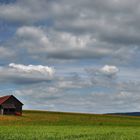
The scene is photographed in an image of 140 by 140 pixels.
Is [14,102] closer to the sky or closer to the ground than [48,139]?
closer to the sky

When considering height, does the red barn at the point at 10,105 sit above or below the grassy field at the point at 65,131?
above

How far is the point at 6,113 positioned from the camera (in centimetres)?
12756

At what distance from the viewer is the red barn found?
127375mm

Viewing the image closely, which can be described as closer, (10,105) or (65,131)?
(65,131)

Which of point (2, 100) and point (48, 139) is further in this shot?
point (2, 100)

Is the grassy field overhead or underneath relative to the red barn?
underneath

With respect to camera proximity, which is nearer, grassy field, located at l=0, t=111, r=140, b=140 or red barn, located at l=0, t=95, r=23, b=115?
grassy field, located at l=0, t=111, r=140, b=140

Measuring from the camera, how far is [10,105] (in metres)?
128

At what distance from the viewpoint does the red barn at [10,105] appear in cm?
12738

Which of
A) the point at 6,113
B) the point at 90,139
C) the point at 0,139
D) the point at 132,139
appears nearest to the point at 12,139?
the point at 0,139

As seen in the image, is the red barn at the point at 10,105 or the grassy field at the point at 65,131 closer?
the grassy field at the point at 65,131

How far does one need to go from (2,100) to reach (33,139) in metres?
94.9

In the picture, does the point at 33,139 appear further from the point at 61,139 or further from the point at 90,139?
the point at 90,139

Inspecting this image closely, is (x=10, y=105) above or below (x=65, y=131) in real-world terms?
above
